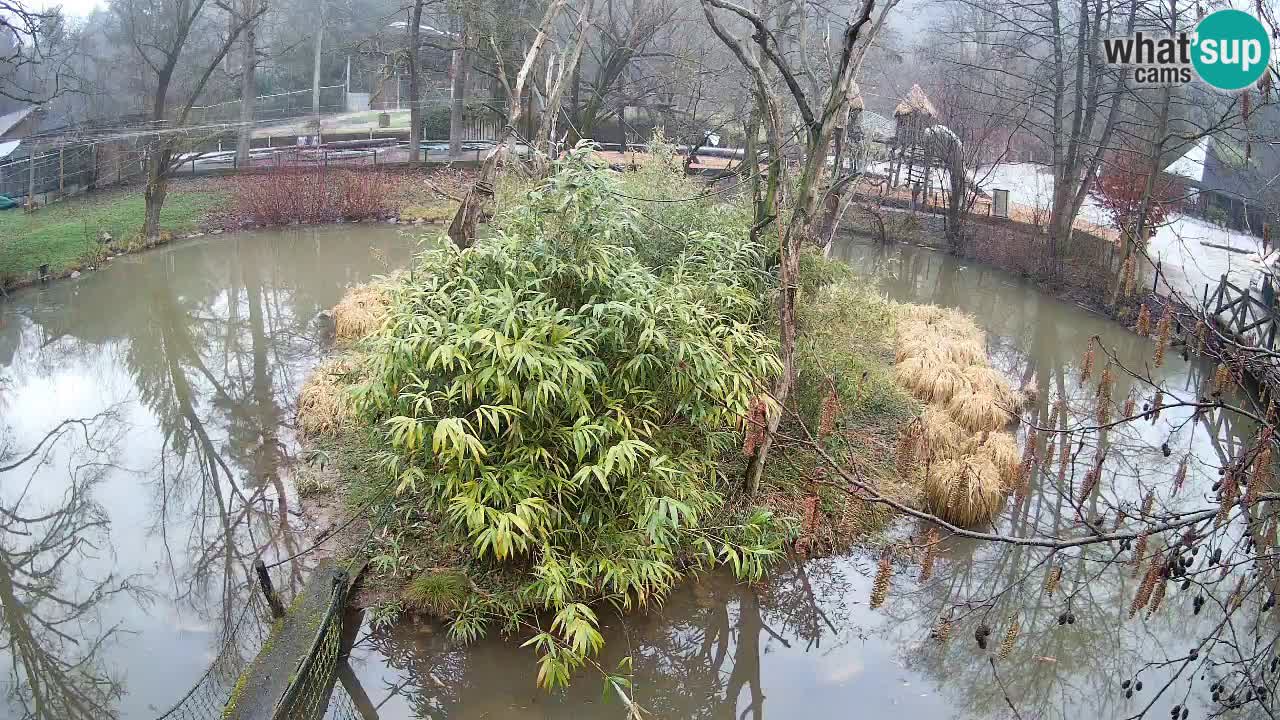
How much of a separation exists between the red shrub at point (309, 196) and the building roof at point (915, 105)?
415 inches

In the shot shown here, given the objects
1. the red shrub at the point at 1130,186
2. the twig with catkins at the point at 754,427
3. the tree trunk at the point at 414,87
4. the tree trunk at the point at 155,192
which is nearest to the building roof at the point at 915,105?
the red shrub at the point at 1130,186

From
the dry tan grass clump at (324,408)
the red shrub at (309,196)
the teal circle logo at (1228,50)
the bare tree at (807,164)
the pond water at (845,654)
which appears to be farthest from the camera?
the red shrub at (309,196)

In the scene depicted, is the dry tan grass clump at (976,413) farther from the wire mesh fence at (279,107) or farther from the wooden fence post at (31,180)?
the wire mesh fence at (279,107)

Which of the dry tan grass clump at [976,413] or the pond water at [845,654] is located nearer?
the pond water at [845,654]

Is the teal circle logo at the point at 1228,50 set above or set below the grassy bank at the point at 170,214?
above

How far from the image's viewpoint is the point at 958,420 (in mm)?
8297

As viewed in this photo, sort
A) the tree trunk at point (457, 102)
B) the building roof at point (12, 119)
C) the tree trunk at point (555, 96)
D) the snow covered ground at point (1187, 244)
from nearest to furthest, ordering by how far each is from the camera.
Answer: the tree trunk at point (555, 96) < the snow covered ground at point (1187, 244) < the building roof at point (12, 119) < the tree trunk at point (457, 102)

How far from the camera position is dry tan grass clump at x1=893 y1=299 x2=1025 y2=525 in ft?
22.6

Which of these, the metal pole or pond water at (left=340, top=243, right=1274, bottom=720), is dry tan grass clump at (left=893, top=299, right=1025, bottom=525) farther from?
the metal pole

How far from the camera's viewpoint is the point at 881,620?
596 centimetres

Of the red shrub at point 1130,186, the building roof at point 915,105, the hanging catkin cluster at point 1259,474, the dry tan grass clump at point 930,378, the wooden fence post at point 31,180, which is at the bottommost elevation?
the dry tan grass clump at point 930,378

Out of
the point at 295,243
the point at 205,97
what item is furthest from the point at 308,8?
the point at 295,243

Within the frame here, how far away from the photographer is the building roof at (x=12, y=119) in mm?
17188

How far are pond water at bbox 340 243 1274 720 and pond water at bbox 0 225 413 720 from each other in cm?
147
